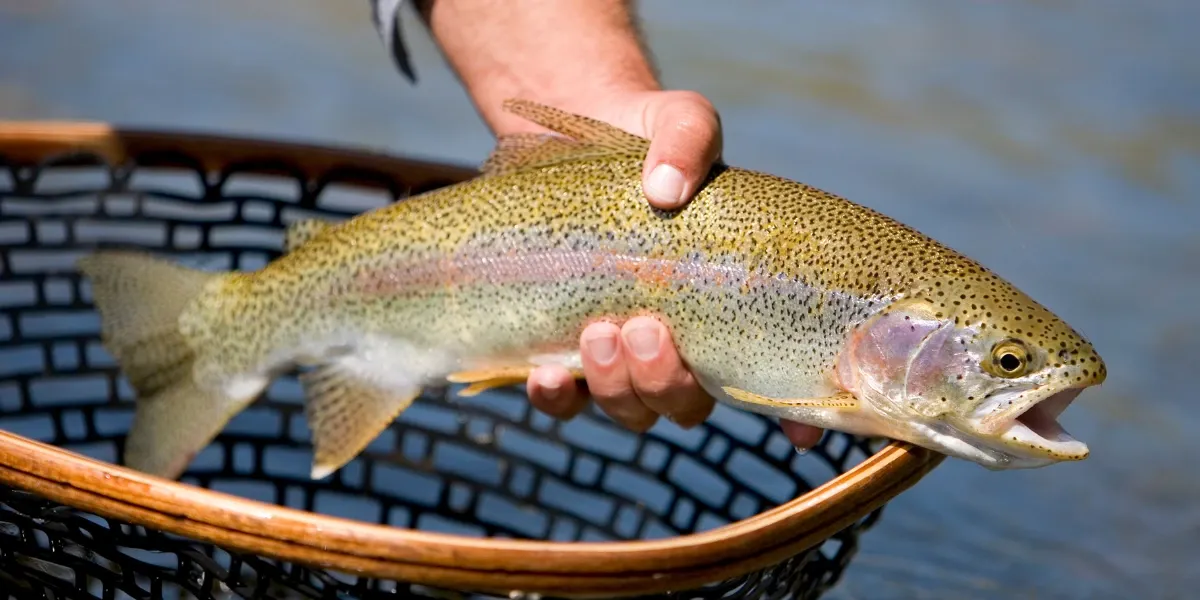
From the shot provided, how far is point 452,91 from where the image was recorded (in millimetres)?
4750

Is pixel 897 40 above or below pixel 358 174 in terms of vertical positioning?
above

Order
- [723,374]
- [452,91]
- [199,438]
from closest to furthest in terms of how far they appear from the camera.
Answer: [723,374], [199,438], [452,91]

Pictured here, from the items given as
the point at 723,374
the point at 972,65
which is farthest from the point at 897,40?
the point at 723,374

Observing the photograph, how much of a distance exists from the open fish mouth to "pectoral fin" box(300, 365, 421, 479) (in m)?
0.79

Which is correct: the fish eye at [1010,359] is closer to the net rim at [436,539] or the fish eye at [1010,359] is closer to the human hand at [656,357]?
the net rim at [436,539]

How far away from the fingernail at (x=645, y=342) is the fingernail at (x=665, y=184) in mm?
154

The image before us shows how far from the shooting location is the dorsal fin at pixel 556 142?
5.42ft

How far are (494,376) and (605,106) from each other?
48 centimetres

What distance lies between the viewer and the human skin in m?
1.57

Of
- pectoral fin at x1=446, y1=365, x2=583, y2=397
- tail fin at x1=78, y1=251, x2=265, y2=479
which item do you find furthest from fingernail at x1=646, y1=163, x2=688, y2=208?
tail fin at x1=78, y1=251, x2=265, y2=479

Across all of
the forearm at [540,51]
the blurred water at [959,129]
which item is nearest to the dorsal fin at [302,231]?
Answer: the forearm at [540,51]

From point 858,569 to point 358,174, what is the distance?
115 cm

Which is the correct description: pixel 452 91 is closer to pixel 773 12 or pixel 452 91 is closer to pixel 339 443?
pixel 773 12

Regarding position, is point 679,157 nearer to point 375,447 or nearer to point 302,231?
point 302,231
